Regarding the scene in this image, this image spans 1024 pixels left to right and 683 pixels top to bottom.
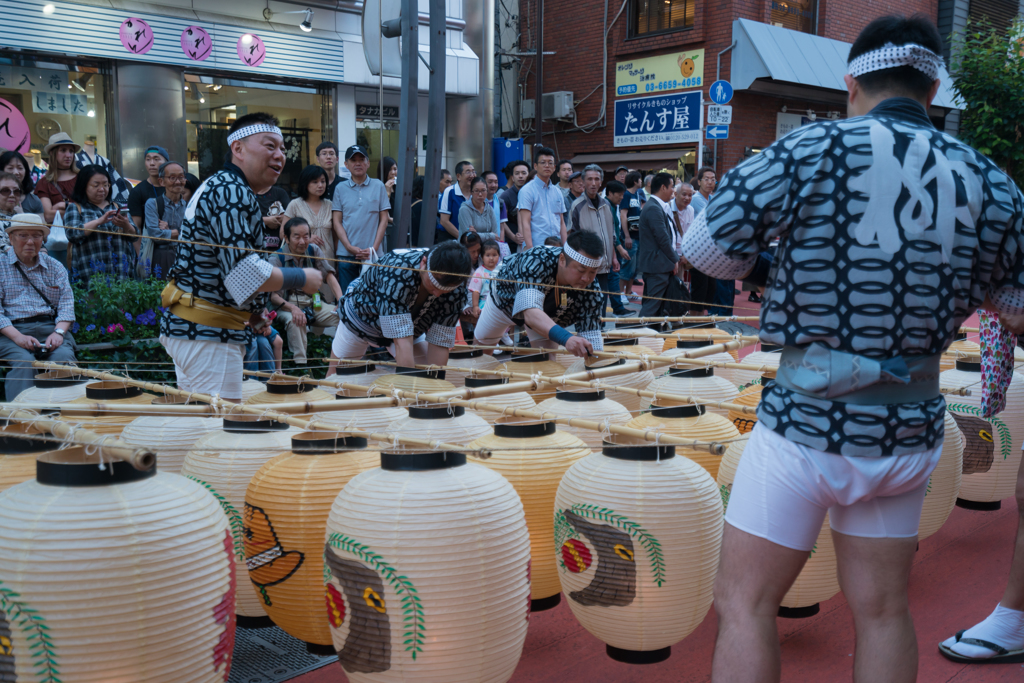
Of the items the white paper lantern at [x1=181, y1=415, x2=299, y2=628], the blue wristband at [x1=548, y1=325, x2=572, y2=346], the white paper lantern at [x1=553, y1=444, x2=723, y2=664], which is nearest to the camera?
the white paper lantern at [x1=553, y1=444, x2=723, y2=664]

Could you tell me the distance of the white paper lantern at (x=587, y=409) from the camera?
10.2 ft

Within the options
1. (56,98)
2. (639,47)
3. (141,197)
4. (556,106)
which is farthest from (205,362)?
(556,106)

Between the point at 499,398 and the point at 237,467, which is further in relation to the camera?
the point at 499,398

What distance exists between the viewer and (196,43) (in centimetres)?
916

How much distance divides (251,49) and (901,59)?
9473mm

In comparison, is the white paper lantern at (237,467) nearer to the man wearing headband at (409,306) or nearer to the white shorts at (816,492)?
the man wearing headband at (409,306)

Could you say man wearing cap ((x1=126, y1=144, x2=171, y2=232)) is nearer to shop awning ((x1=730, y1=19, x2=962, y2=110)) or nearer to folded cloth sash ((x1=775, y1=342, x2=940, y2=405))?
folded cloth sash ((x1=775, y1=342, x2=940, y2=405))

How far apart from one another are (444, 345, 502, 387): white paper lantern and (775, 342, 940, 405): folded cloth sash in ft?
8.62

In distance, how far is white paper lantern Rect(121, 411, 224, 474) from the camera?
2.75 metres

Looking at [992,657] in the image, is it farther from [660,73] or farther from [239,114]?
[660,73]

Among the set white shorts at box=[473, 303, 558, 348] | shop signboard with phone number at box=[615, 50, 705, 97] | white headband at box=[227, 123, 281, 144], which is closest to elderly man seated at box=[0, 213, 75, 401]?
white headband at box=[227, 123, 281, 144]

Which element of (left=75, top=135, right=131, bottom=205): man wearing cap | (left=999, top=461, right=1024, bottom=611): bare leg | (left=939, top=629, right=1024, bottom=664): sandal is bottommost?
(left=939, top=629, right=1024, bottom=664): sandal

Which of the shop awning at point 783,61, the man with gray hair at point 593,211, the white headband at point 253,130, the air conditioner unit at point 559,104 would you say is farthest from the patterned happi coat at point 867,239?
the air conditioner unit at point 559,104

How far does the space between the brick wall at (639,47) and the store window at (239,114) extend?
7.73 metres
